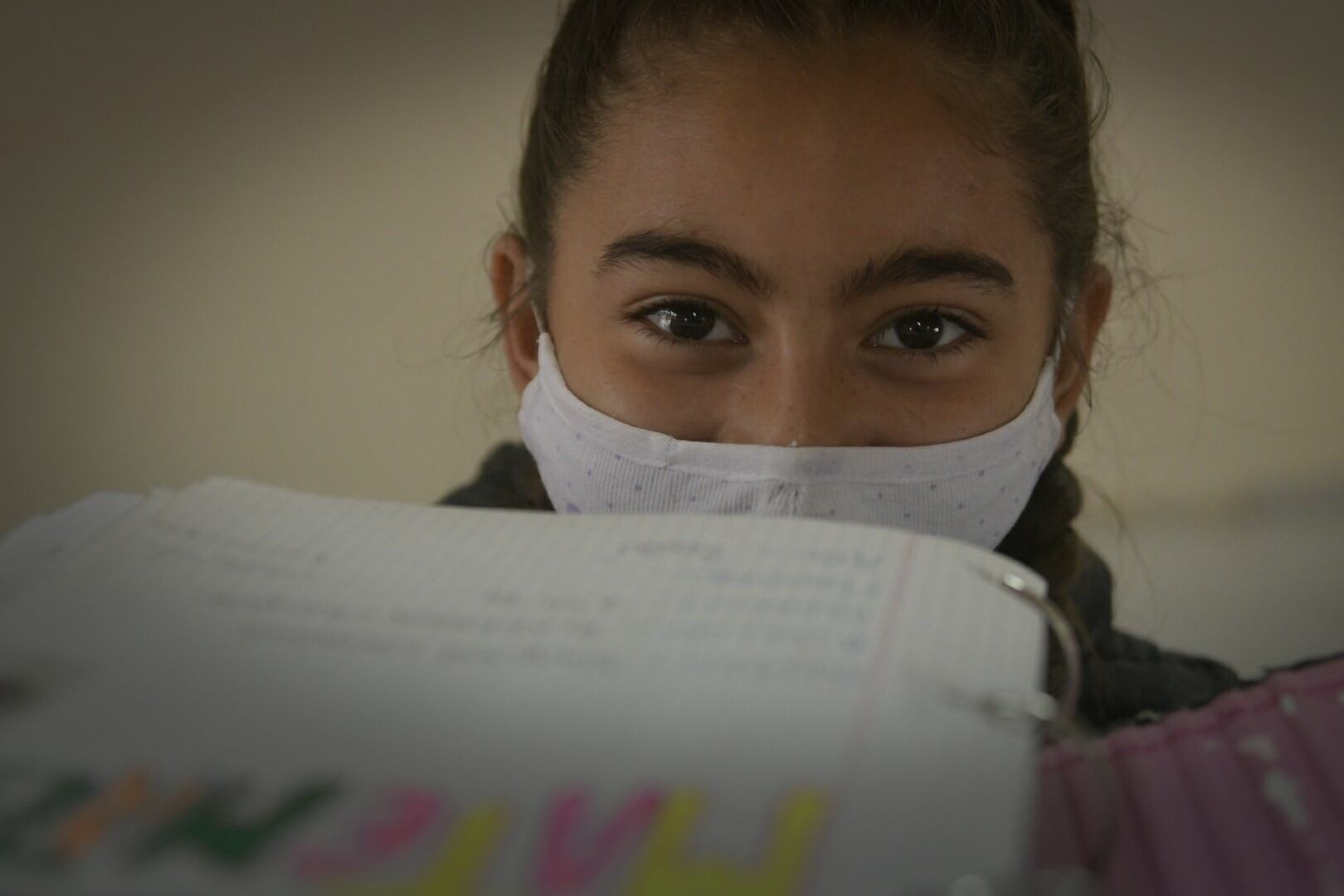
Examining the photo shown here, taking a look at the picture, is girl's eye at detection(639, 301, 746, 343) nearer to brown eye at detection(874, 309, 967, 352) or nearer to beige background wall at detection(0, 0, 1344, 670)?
brown eye at detection(874, 309, 967, 352)

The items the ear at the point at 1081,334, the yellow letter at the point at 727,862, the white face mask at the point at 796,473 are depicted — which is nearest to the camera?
the yellow letter at the point at 727,862

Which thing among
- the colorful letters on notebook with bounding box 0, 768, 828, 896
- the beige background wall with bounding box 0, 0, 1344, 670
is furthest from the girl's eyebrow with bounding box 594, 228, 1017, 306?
the beige background wall with bounding box 0, 0, 1344, 670

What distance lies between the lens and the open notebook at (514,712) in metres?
0.29

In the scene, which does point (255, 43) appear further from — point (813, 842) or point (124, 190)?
point (813, 842)

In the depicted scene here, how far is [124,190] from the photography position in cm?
107

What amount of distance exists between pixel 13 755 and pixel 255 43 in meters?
0.86

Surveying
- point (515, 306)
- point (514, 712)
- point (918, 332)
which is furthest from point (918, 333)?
point (514, 712)

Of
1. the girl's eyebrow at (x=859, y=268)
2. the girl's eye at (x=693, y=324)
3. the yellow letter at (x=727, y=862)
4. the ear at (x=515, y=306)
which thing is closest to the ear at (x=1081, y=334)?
the girl's eyebrow at (x=859, y=268)

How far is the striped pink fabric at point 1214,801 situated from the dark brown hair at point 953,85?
1.17 ft

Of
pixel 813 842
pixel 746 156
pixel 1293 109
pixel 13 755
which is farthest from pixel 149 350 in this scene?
pixel 1293 109

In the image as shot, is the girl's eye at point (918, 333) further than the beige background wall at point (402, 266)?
No

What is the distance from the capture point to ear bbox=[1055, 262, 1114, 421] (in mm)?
737

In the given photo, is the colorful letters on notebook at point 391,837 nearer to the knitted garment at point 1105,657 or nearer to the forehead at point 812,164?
the forehead at point 812,164

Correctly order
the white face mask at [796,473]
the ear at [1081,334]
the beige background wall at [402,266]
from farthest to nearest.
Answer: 1. the beige background wall at [402,266]
2. the ear at [1081,334]
3. the white face mask at [796,473]
